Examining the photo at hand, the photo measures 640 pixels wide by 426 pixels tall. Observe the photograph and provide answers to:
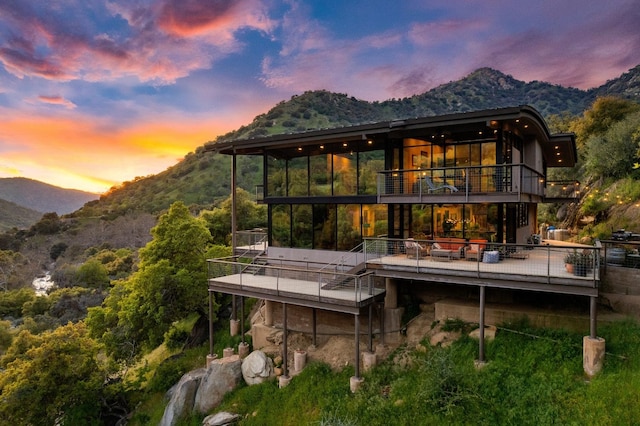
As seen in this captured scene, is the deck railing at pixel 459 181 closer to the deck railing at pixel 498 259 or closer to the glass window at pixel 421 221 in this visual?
the glass window at pixel 421 221

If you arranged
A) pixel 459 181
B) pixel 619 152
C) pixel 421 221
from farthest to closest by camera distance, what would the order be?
pixel 619 152
pixel 421 221
pixel 459 181

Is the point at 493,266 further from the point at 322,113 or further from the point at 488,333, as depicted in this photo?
the point at 322,113

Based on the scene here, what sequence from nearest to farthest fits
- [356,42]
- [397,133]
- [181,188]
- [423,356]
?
[423,356] < [397,133] < [356,42] < [181,188]

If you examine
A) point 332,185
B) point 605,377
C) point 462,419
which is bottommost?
point 462,419

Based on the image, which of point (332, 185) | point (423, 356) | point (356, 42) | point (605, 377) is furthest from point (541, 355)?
point (356, 42)

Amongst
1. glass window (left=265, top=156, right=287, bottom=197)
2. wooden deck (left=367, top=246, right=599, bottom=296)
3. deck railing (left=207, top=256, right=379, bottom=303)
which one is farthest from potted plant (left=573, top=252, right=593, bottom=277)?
glass window (left=265, top=156, right=287, bottom=197)

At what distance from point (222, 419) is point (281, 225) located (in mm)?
8639

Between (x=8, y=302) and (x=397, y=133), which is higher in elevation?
(x=397, y=133)

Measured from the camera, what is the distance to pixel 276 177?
720 inches

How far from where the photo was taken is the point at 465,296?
43.0 feet

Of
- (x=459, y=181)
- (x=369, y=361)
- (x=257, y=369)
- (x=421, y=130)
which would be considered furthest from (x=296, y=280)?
(x=421, y=130)

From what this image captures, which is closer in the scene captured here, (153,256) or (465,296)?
(465,296)

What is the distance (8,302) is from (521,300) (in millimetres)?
46079

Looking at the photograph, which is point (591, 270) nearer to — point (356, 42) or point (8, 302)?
point (8, 302)
